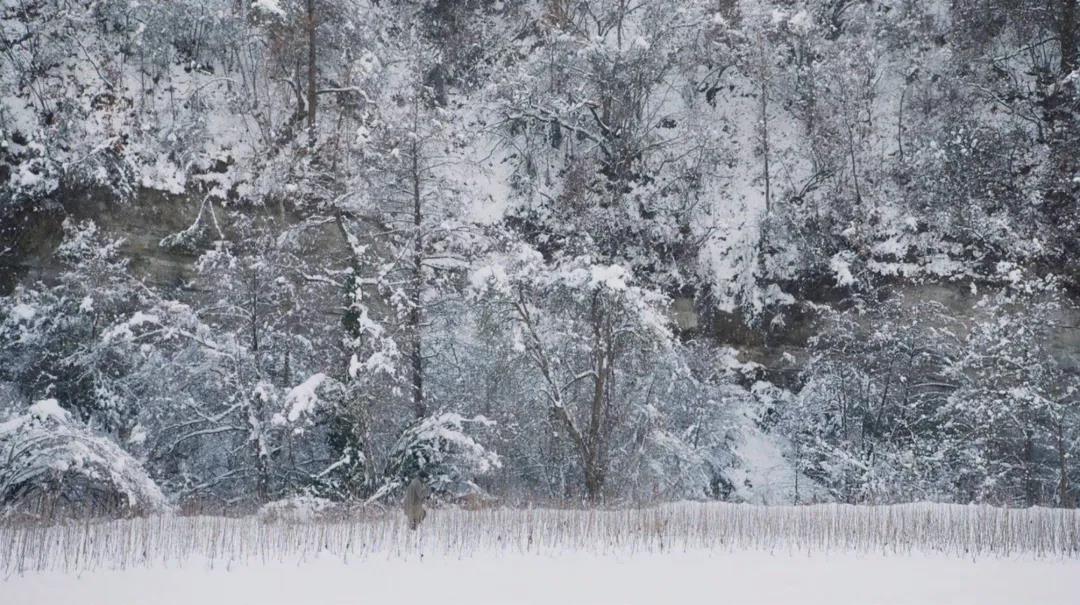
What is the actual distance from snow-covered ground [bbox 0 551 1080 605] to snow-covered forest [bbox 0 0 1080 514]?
516cm

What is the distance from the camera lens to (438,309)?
19.2 m

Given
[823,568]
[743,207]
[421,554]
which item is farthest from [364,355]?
[743,207]

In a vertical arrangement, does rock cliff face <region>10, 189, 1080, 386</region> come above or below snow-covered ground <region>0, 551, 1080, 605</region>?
above

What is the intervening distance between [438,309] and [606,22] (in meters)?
12.8

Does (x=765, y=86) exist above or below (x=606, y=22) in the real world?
below

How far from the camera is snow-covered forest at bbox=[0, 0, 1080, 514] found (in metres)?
17.5

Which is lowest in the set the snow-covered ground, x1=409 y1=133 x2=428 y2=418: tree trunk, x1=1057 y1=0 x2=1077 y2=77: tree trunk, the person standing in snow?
the snow-covered ground

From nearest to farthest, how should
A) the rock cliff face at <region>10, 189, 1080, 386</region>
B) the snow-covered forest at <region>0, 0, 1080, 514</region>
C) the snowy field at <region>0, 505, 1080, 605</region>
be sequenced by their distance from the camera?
the snowy field at <region>0, 505, 1080, 605</region>
the snow-covered forest at <region>0, 0, 1080, 514</region>
the rock cliff face at <region>10, 189, 1080, 386</region>

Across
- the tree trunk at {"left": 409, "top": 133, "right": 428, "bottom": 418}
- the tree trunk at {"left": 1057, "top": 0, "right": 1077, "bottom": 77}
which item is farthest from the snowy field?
the tree trunk at {"left": 1057, "top": 0, "right": 1077, "bottom": 77}

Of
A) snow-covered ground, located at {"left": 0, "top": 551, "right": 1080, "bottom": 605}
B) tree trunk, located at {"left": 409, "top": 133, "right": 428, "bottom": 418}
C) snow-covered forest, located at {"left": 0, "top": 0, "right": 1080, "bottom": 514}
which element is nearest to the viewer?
snow-covered ground, located at {"left": 0, "top": 551, "right": 1080, "bottom": 605}

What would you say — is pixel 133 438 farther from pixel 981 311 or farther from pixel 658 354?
pixel 981 311

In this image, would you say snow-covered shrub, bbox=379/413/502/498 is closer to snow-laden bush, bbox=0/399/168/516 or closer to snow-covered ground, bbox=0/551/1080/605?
snow-laden bush, bbox=0/399/168/516

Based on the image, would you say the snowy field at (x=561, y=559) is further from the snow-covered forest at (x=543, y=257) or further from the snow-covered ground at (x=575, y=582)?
the snow-covered forest at (x=543, y=257)

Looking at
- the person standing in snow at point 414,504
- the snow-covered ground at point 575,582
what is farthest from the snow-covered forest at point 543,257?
the snow-covered ground at point 575,582
